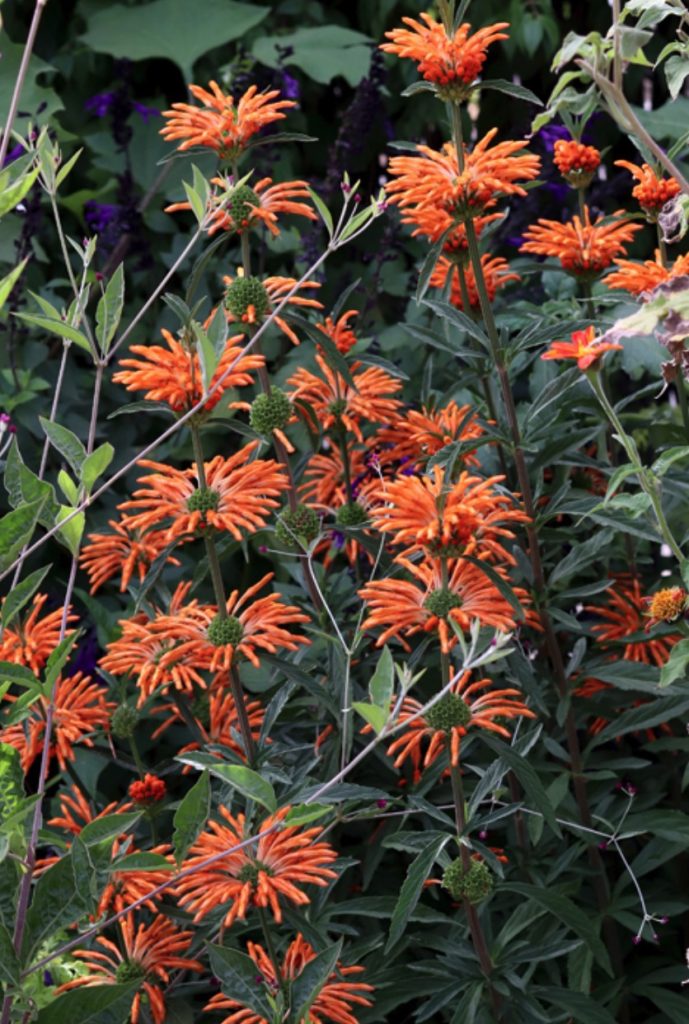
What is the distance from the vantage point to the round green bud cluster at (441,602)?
4.00 feet

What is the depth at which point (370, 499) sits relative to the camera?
1523 millimetres

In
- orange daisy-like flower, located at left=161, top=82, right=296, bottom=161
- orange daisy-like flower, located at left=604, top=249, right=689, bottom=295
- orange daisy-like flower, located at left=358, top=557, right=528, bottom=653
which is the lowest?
orange daisy-like flower, located at left=358, top=557, right=528, bottom=653

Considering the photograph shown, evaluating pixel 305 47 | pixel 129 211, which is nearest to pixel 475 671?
pixel 129 211

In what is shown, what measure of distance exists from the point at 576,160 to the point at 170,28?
111cm

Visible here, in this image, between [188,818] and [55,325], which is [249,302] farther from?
[188,818]

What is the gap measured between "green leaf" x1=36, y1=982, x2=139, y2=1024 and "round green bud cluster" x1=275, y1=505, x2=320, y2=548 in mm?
533

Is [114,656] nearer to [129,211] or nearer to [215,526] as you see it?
[215,526]

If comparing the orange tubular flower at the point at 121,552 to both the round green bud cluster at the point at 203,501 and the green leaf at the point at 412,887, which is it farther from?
the green leaf at the point at 412,887

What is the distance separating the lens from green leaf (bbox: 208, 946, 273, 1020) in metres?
1.09

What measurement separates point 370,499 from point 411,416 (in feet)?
0.33

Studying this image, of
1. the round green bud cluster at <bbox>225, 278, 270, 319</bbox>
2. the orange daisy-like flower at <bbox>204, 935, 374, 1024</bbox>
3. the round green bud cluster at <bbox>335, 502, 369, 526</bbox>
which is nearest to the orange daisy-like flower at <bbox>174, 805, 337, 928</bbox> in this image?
the orange daisy-like flower at <bbox>204, 935, 374, 1024</bbox>

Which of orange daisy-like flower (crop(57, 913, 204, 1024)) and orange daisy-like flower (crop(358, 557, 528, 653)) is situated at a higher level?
orange daisy-like flower (crop(358, 557, 528, 653))

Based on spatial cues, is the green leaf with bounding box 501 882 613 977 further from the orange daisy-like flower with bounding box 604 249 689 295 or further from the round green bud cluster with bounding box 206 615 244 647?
the orange daisy-like flower with bounding box 604 249 689 295

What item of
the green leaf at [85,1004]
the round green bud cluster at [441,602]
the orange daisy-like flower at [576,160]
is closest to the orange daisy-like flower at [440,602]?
the round green bud cluster at [441,602]
